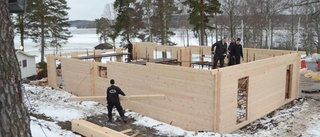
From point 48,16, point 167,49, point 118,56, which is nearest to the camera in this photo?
point 167,49

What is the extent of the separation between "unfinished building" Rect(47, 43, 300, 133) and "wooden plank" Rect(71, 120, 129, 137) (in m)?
2.80

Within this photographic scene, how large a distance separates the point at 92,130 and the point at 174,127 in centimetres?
293

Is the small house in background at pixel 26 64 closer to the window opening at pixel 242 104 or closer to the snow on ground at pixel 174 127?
the snow on ground at pixel 174 127

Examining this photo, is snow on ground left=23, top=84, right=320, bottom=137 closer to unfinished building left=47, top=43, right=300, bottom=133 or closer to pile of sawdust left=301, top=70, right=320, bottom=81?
unfinished building left=47, top=43, right=300, bottom=133

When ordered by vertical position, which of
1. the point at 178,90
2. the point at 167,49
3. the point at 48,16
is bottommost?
the point at 178,90

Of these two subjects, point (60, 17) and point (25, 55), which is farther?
point (60, 17)

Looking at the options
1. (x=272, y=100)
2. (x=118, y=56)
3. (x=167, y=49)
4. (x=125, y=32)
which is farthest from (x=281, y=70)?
(x=125, y=32)

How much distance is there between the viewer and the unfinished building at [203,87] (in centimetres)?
985

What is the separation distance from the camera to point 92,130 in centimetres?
915

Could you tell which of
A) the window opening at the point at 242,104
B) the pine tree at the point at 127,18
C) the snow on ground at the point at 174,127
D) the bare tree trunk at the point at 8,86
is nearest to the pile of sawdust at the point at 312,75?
the snow on ground at the point at 174,127

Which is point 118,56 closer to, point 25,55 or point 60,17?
point 25,55

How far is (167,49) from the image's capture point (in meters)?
18.9

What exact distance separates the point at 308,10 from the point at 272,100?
25829 mm

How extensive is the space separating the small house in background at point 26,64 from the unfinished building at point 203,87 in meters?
7.86
